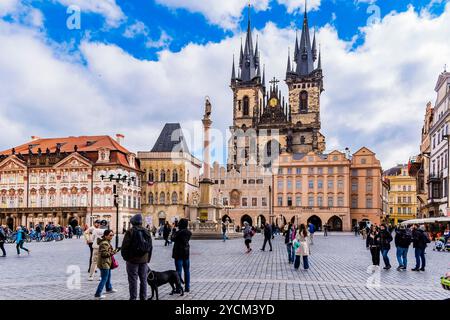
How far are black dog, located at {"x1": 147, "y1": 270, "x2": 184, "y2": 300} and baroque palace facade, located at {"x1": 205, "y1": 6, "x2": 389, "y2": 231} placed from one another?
63.6 m

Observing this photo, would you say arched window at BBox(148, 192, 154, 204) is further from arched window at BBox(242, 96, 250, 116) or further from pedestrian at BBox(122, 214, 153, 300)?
pedestrian at BBox(122, 214, 153, 300)

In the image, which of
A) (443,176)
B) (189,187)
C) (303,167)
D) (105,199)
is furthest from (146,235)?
(303,167)

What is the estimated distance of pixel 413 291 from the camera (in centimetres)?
1211

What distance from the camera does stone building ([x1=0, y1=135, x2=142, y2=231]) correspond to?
66875mm

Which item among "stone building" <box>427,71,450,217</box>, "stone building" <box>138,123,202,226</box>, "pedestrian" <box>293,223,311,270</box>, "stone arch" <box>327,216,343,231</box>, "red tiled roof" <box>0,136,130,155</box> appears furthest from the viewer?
"stone arch" <box>327,216,343,231</box>

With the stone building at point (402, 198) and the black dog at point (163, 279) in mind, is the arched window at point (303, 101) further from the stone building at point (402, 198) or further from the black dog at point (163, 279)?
the black dog at point (163, 279)

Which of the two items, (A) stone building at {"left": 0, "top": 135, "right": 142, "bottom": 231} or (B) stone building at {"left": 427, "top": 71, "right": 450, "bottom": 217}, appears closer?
(B) stone building at {"left": 427, "top": 71, "right": 450, "bottom": 217}

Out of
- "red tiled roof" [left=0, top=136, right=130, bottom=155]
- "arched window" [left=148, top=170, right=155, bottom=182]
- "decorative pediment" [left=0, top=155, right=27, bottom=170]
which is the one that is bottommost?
"arched window" [left=148, top=170, right=155, bottom=182]

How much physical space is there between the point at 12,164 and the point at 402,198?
81.5 m

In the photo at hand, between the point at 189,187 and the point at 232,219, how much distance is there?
1372 cm

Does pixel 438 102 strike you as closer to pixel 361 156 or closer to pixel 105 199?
pixel 361 156

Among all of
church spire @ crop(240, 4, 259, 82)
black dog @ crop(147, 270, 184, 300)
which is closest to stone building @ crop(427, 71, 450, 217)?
black dog @ crop(147, 270, 184, 300)

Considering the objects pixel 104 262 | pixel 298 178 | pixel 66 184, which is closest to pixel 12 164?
pixel 66 184

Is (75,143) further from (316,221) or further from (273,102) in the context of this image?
(273,102)
